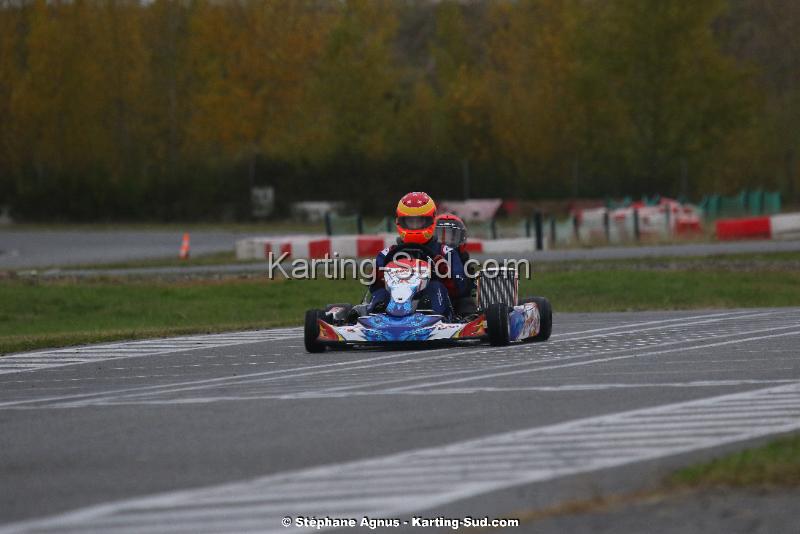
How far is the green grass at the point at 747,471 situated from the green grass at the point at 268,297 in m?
13.4

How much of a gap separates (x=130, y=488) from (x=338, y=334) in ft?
22.9

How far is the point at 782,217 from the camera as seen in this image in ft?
124


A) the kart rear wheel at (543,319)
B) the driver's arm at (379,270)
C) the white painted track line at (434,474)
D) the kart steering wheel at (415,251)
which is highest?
the kart steering wheel at (415,251)

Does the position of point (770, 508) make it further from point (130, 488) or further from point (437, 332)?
point (437, 332)

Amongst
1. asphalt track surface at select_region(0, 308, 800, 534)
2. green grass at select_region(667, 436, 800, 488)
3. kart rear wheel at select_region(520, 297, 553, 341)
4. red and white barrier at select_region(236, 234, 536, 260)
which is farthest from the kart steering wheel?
red and white barrier at select_region(236, 234, 536, 260)

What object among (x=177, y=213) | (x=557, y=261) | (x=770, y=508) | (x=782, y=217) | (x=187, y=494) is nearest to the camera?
(x=770, y=508)

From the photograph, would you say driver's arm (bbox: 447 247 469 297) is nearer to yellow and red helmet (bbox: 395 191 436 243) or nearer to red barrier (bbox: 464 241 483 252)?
yellow and red helmet (bbox: 395 191 436 243)

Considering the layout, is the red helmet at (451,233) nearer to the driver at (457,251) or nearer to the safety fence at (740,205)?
the driver at (457,251)

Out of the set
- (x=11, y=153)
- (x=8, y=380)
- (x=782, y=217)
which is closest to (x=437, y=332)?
(x=8, y=380)

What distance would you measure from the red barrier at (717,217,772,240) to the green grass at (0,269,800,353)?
11.1m

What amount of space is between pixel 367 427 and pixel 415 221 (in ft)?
19.8

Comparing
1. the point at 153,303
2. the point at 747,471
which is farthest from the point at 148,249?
the point at 747,471
